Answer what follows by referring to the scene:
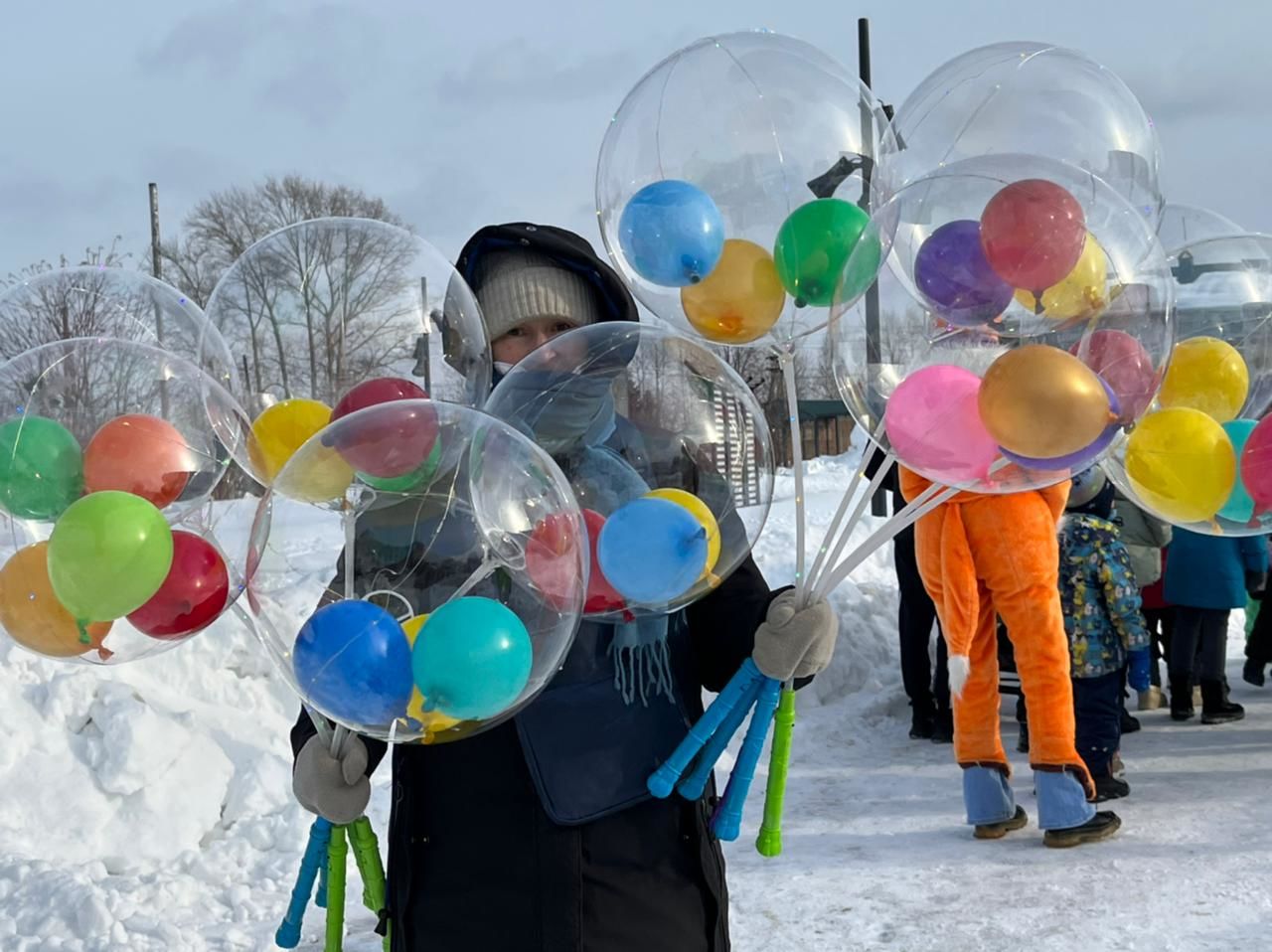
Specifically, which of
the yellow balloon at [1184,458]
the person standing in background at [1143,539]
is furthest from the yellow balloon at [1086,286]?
Answer: the person standing in background at [1143,539]

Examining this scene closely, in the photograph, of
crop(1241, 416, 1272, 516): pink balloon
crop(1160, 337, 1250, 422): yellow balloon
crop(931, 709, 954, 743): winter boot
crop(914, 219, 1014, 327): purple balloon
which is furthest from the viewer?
crop(931, 709, 954, 743): winter boot

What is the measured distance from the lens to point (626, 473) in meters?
2.22

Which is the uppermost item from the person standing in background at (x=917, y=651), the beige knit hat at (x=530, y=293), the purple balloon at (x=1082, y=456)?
the beige knit hat at (x=530, y=293)

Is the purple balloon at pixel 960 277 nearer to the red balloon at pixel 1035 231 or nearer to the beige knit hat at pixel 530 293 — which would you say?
the red balloon at pixel 1035 231

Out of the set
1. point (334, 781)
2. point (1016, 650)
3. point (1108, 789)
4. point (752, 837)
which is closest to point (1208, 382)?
point (334, 781)

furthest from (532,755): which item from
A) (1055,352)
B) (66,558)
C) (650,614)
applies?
(1055,352)

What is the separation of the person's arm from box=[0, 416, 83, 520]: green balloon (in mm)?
4930

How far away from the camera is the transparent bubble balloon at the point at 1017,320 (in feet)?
6.65

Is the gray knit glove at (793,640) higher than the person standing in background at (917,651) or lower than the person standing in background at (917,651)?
higher

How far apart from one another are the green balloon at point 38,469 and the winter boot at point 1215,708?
682 centimetres

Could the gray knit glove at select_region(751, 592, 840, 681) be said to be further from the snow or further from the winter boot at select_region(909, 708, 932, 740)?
the winter boot at select_region(909, 708, 932, 740)

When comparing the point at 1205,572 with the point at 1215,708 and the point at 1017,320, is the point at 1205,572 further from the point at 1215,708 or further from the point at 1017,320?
the point at 1017,320

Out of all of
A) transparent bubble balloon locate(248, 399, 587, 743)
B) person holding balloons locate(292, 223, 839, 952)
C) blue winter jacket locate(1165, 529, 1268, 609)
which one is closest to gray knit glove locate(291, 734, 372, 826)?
person holding balloons locate(292, 223, 839, 952)

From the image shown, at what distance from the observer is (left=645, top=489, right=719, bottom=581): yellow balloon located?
2.21 meters
